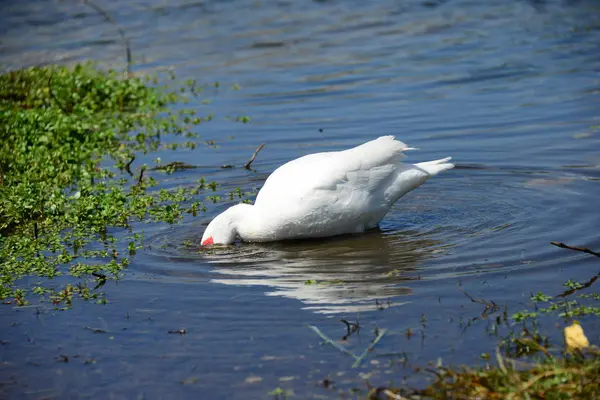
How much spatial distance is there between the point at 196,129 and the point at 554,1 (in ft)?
30.1

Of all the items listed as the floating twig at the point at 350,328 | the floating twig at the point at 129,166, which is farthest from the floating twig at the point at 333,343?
the floating twig at the point at 129,166

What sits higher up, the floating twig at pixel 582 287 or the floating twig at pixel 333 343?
the floating twig at pixel 333 343

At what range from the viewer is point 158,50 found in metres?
17.7

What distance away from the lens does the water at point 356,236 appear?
566cm

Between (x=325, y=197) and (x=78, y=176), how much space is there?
A: 141 inches

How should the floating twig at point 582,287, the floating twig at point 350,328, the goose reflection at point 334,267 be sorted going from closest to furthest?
1. the floating twig at point 350,328
2. the floating twig at point 582,287
3. the goose reflection at point 334,267

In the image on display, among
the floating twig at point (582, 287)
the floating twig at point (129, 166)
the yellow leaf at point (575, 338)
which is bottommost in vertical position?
the floating twig at point (129, 166)

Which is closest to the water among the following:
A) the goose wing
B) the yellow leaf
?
the yellow leaf

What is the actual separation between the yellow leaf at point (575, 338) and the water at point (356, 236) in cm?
26

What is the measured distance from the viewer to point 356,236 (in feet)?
27.3

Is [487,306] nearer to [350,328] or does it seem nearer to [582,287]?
[582,287]

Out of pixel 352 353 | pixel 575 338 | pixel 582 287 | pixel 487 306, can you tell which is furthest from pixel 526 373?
pixel 582 287

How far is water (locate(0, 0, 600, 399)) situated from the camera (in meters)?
5.66

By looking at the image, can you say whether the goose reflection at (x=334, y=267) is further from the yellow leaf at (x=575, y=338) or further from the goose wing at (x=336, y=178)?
the yellow leaf at (x=575, y=338)
